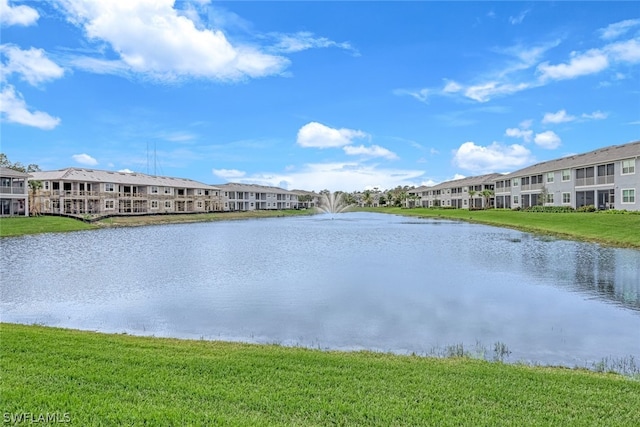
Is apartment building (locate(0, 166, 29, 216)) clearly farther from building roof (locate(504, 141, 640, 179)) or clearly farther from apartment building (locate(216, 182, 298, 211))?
building roof (locate(504, 141, 640, 179))

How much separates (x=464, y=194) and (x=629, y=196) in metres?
57.5

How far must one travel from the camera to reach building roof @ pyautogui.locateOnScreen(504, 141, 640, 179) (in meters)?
46.5

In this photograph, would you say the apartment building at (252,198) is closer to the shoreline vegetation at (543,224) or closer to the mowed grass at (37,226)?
the shoreline vegetation at (543,224)

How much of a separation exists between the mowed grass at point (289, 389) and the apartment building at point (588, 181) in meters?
45.7

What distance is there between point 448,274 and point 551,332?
826 cm

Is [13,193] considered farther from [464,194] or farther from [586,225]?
[464,194]

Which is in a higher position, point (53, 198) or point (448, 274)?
point (53, 198)

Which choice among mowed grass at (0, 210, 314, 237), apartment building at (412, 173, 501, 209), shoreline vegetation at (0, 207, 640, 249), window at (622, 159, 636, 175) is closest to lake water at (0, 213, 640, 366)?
shoreline vegetation at (0, 207, 640, 249)

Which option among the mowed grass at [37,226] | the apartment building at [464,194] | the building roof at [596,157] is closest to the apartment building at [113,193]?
the mowed grass at [37,226]

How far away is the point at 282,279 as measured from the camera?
18.0 meters

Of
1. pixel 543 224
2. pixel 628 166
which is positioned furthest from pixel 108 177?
pixel 628 166

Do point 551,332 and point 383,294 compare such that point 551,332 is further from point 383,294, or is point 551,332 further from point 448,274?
point 448,274

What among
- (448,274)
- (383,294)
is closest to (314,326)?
(383,294)

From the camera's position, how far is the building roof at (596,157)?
4646 cm
